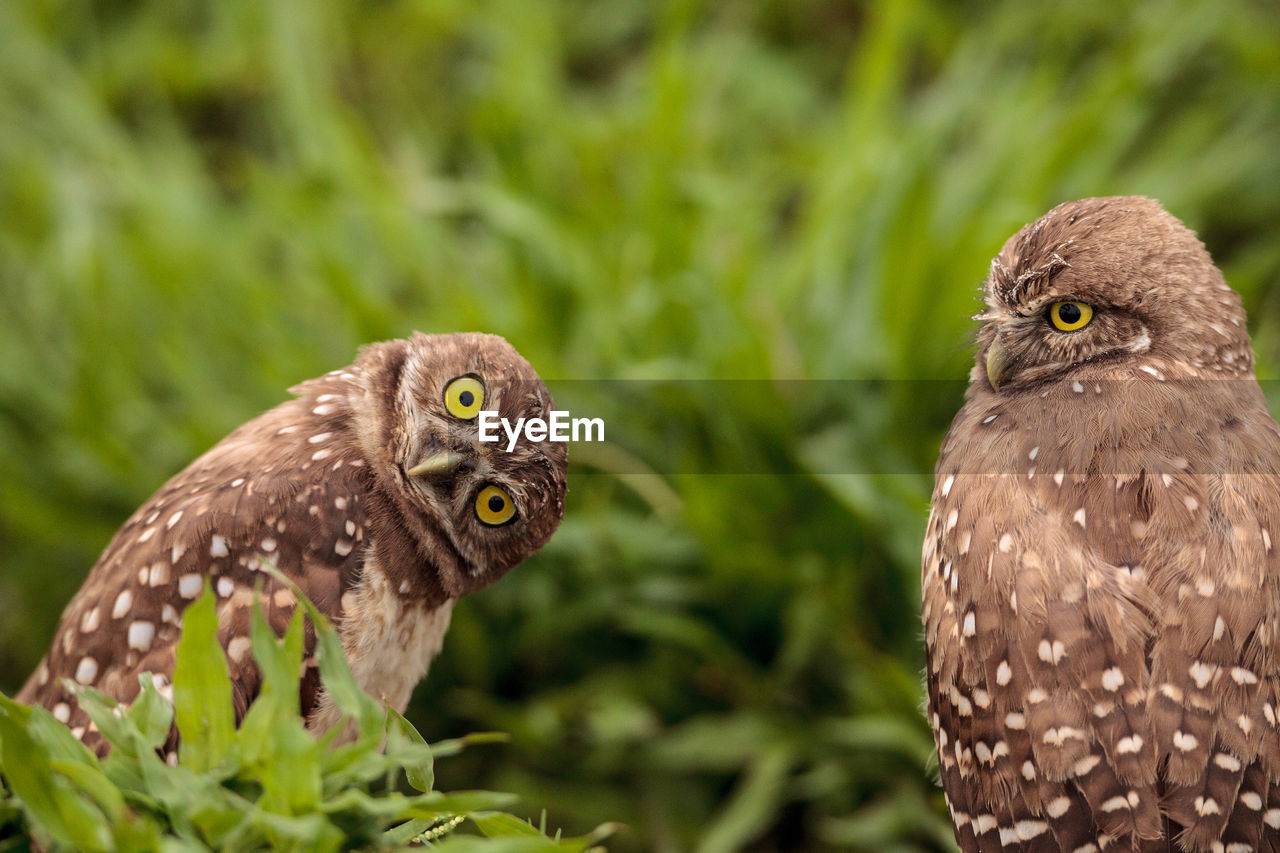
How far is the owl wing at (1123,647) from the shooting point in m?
1.66

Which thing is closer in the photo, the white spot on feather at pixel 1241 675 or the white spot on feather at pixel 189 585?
the white spot on feather at pixel 1241 675

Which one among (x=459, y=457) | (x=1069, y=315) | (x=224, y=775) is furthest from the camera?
(x=459, y=457)

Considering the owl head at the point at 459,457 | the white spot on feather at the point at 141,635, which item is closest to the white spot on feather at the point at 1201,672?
the owl head at the point at 459,457

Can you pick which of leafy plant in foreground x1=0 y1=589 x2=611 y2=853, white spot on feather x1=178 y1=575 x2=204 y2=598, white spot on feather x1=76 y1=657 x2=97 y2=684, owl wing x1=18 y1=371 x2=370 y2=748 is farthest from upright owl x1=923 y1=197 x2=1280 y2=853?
white spot on feather x1=76 y1=657 x2=97 y2=684

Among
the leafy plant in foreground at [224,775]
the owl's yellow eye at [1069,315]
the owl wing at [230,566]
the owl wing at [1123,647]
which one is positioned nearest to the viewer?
the leafy plant in foreground at [224,775]

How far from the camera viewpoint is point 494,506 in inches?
77.3

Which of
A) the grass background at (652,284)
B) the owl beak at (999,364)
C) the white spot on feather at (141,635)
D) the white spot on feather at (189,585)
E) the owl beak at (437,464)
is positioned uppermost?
the grass background at (652,284)

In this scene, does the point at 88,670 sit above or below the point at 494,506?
below

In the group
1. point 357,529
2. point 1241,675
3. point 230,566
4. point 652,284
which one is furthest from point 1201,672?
point 652,284

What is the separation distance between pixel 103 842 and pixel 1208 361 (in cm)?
174

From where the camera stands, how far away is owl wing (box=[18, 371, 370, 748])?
198 cm

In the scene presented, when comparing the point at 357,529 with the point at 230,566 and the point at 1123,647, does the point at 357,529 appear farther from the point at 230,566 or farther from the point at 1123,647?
the point at 1123,647

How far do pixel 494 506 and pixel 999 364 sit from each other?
87 centimetres

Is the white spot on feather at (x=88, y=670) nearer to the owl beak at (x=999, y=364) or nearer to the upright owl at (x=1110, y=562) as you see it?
the upright owl at (x=1110, y=562)
